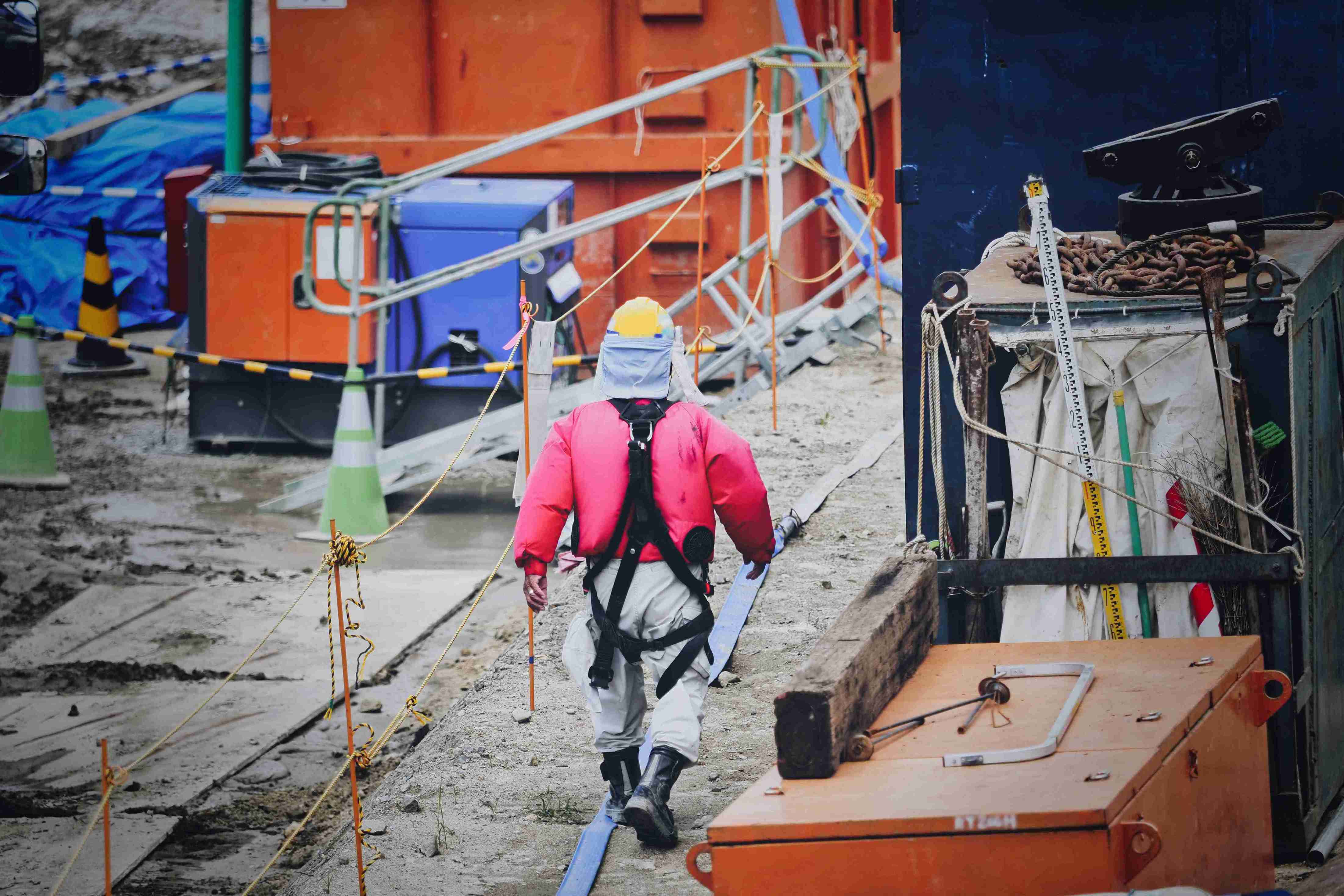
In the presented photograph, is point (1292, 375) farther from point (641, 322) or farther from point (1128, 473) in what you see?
point (641, 322)

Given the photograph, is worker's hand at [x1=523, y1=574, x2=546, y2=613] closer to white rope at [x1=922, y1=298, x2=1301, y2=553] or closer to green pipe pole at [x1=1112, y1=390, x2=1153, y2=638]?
white rope at [x1=922, y1=298, x2=1301, y2=553]

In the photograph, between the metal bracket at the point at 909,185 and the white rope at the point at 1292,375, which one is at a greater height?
the metal bracket at the point at 909,185

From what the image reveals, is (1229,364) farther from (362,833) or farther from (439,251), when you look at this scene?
(439,251)

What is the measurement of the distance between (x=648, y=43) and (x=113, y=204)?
5.85 metres

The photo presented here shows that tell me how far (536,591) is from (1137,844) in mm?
1994

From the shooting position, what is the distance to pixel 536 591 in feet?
13.7

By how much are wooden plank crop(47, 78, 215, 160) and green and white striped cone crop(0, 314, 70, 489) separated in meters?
4.82

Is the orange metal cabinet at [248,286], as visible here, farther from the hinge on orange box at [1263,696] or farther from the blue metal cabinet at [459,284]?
the hinge on orange box at [1263,696]

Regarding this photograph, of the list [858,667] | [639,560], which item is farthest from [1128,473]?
[639,560]

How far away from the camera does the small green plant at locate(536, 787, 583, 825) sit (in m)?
4.39

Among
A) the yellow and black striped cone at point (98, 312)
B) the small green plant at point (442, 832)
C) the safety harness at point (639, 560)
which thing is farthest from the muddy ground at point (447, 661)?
the yellow and black striped cone at point (98, 312)

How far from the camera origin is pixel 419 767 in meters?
4.84

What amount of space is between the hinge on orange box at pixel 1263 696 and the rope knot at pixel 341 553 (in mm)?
2279

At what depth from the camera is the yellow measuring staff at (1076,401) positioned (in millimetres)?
3725
